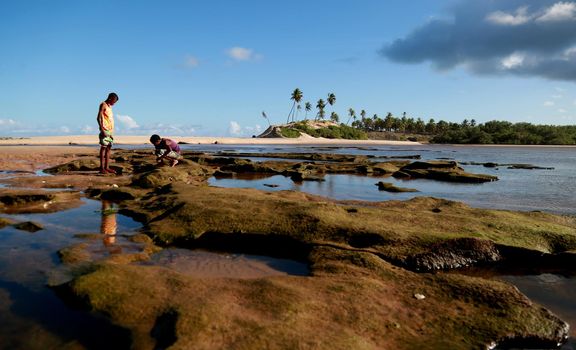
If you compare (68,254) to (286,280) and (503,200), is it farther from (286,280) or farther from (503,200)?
(503,200)

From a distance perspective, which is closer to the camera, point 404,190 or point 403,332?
point 403,332

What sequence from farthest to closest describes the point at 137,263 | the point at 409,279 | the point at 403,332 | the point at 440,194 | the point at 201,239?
the point at 440,194 → the point at 201,239 → the point at 137,263 → the point at 409,279 → the point at 403,332

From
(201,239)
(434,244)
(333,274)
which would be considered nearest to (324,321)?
(333,274)

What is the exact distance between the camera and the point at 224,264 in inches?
203

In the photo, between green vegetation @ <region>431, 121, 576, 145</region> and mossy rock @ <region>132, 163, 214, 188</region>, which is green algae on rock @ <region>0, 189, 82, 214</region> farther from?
green vegetation @ <region>431, 121, 576, 145</region>

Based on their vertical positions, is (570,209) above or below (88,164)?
below

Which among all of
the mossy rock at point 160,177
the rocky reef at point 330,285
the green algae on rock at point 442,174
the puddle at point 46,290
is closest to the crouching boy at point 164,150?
the mossy rock at point 160,177

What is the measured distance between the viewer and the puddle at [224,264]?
15.8ft

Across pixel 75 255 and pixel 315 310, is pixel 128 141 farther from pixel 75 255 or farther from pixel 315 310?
pixel 315 310

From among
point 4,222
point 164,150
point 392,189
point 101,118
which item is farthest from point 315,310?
point 164,150

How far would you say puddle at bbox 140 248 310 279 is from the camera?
15.8ft

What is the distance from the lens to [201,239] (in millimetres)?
6105

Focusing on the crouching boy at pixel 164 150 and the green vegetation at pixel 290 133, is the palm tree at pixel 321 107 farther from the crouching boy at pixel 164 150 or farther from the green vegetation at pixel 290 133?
the crouching boy at pixel 164 150

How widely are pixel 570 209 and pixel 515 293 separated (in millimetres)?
8847
